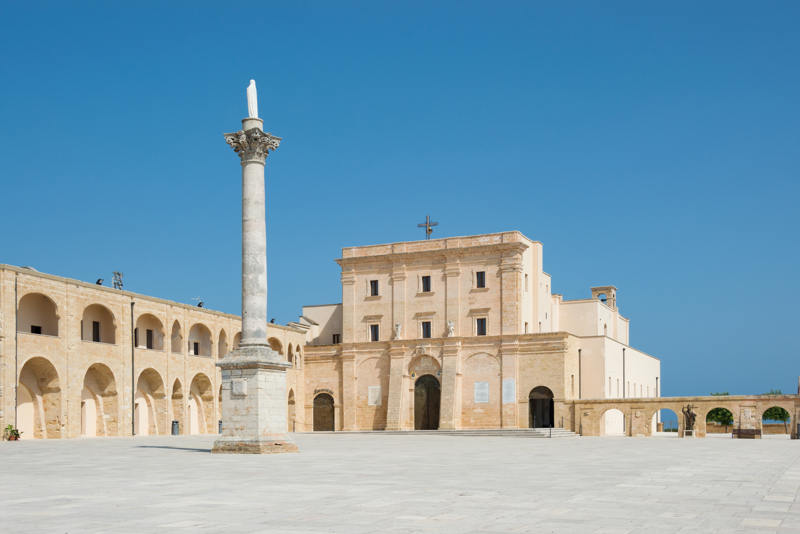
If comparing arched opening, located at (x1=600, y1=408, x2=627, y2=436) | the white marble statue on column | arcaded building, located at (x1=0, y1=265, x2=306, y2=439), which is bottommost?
arched opening, located at (x1=600, y1=408, x2=627, y2=436)

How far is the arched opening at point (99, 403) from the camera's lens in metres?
43.8

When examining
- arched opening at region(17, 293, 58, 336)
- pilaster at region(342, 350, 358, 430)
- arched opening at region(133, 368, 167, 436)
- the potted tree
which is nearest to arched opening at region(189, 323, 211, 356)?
arched opening at region(133, 368, 167, 436)

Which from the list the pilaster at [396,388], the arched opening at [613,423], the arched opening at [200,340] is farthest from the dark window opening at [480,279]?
the arched opening at [200,340]

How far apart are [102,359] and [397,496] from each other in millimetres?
33523

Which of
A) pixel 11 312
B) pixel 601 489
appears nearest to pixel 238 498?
pixel 601 489

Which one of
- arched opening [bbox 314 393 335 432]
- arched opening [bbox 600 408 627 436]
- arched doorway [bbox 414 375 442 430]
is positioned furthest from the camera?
arched opening [bbox 314 393 335 432]

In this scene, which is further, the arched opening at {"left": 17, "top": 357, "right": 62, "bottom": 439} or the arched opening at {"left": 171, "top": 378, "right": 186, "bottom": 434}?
the arched opening at {"left": 171, "top": 378, "right": 186, "bottom": 434}

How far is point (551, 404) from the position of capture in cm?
5244

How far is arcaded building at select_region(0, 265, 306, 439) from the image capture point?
→ 127ft

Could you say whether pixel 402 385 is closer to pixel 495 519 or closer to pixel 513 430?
pixel 513 430

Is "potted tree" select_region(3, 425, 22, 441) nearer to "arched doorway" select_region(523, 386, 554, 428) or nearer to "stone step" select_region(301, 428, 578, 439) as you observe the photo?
"stone step" select_region(301, 428, 578, 439)

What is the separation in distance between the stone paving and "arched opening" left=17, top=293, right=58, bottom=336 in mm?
20410

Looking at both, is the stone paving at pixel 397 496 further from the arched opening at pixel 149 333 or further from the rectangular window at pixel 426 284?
the rectangular window at pixel 426 284

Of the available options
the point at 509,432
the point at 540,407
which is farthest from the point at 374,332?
the point at 509,432
